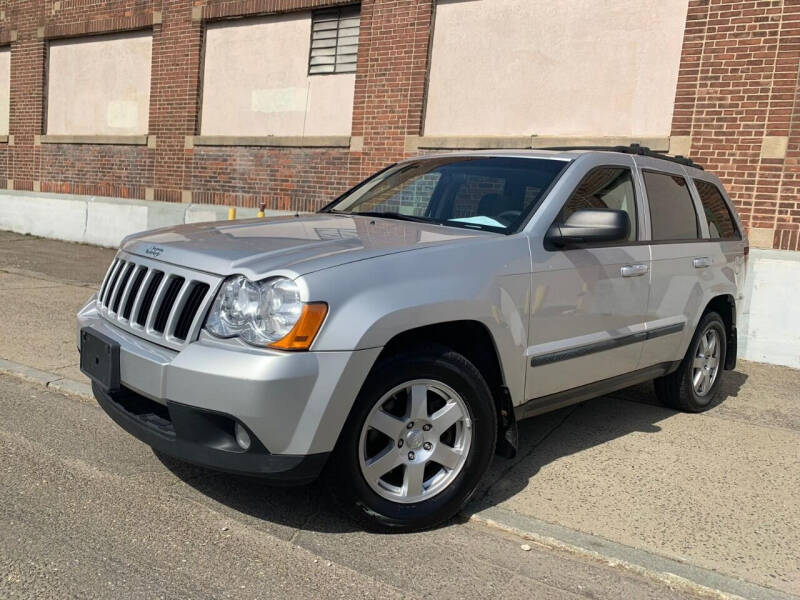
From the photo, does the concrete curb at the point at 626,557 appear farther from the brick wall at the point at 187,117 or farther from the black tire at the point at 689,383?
the brick wall at the point at 187,117

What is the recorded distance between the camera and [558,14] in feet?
29.3

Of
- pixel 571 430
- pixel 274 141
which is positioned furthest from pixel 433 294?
pixel 274 141

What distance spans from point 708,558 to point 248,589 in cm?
196

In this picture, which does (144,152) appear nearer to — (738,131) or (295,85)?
(295,85)

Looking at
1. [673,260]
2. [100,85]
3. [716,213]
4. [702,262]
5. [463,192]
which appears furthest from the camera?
[100,85]

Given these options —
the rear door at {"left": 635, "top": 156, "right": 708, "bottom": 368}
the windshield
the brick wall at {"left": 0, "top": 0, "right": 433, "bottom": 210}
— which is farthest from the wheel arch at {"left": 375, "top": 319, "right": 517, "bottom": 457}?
the brick wall at {"left": 0, "top": 0, "right": 433, "bottom": 210}

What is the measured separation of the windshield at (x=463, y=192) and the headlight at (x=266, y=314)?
130 cm

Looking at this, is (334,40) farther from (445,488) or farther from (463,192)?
(445,488)

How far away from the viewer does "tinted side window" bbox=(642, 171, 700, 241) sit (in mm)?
4758

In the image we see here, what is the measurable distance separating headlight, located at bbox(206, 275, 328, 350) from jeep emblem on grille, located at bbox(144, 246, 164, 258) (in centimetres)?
60

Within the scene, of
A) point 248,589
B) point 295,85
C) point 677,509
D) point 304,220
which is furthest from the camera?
point 295,85

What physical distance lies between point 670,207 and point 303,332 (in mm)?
3078

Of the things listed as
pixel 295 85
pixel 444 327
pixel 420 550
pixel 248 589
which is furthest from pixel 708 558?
pixel 295 85

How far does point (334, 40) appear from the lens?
11.1 meters
